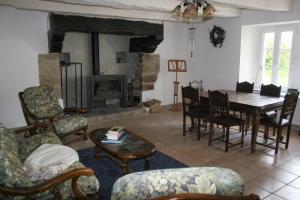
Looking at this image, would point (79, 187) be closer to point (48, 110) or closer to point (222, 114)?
point (48, 110)

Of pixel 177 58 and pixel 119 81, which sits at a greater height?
pixel 177 58

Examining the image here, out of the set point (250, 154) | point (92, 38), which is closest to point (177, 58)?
point (92, 38)

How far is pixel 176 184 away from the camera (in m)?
1.36

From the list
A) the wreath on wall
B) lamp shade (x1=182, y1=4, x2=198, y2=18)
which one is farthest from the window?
lamp shade (x1=182, y1=4, x2=198, y2=18)

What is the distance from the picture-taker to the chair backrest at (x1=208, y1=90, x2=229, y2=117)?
12.2 ft

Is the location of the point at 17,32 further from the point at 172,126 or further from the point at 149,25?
the point at 172,126

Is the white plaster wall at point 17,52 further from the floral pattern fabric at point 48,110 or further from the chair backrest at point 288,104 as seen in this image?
the chair backrest at point 288,104

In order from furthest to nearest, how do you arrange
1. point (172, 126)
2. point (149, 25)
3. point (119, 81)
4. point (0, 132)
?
1. point (119, 81)
2. point (149, 25)
3. point (172, 126)
4. point (0, 132)

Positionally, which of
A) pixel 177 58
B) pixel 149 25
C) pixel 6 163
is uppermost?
pixel 149 25

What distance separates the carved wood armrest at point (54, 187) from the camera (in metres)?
1.65

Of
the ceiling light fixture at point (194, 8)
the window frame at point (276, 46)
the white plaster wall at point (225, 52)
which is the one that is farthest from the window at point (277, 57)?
the ceiling light fixture at point (194, 8)

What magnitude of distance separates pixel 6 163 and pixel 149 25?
4.50 meters

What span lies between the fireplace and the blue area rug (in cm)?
206

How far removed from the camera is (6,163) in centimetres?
172
